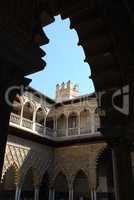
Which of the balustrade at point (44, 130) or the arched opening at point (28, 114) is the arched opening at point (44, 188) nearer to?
the balustrade at point (44, 130)

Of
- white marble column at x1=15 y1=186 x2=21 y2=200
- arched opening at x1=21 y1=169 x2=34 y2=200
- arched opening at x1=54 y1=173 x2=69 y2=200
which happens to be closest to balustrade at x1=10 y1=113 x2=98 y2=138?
arched opening at x1=21 y1=169 x2=34 y2=200

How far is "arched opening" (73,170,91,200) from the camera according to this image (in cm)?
1761

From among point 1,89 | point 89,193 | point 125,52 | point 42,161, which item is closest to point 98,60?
point 125,52

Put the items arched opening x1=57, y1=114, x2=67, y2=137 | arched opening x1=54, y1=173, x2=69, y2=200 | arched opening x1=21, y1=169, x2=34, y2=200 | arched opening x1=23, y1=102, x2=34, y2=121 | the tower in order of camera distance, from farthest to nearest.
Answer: the tower
arched opening x1=57, y1=114, x2=67, y2=137
arched opening x1=54, y1=173, x2=69, y2=200
arched opening x1=23, y1=102, x2=34, y2=121
arched opening x1=21, y1=169, x2=34, y2=200

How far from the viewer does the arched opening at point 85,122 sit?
17500 mm

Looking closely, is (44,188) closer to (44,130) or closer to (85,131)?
(44,130)

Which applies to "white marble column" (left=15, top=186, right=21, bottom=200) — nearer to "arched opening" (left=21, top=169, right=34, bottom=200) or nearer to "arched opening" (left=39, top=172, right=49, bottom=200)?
"arched opening" (left=21, top=169, right=34, bottom=200)

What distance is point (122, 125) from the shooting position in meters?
4.44

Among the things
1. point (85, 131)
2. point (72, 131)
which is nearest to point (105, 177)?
point (85, 131)

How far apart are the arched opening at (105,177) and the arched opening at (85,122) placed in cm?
195

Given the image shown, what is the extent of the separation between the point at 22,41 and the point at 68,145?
50.9 ft

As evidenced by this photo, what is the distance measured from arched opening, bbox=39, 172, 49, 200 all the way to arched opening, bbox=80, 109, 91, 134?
4.05m

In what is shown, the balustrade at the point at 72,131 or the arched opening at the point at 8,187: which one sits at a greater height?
the balustrade at the point at 72,131

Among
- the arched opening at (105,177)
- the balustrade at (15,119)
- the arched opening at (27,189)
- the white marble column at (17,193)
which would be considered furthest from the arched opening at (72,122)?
the white marble column at (17,193)
